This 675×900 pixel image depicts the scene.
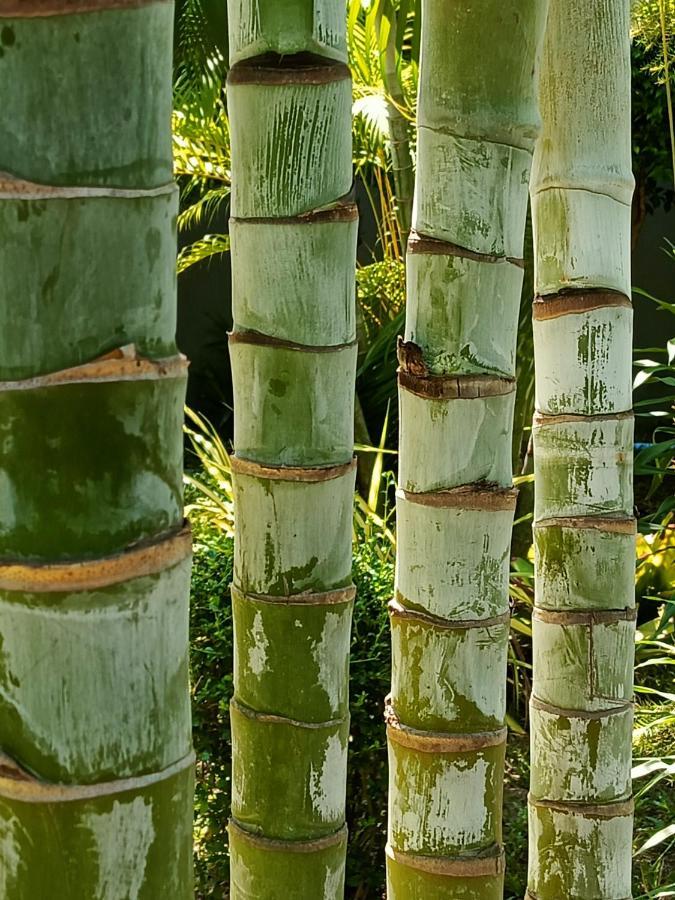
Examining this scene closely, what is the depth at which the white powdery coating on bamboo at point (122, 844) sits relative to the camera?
649mm

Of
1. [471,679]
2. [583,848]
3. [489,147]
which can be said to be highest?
[489,147]

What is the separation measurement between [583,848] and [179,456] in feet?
3.30

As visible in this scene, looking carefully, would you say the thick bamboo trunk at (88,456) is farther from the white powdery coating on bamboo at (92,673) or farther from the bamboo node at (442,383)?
the bamboo node at (442,383)

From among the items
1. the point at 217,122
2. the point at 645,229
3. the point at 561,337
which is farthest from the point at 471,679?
the point at 645,229

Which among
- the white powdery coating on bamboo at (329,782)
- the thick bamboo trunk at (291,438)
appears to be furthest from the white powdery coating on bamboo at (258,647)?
the white powdery coating on bamboo at (329,782)

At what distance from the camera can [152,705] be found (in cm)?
66

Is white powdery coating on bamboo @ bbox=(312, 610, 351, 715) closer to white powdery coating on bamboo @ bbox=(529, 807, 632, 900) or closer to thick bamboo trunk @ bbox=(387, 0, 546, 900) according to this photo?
thick bamboo trunk @ bbox=(387, 0, 546, 900)

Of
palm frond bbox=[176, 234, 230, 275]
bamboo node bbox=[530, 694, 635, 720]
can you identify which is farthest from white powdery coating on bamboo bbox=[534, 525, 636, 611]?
palm frond bbox=[176, 234, 230, 275]

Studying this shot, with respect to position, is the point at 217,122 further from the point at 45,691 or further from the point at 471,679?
the point at 45,691

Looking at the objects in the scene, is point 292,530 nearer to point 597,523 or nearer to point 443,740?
point 443,740

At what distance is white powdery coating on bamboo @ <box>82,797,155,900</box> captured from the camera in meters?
0.65

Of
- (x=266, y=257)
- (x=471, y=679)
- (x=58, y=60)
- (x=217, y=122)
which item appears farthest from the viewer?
(x=217, y=122)

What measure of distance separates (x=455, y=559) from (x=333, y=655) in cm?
16

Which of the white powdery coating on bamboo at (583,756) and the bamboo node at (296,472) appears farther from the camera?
the white powdery coating on bamboo at (583,756)
